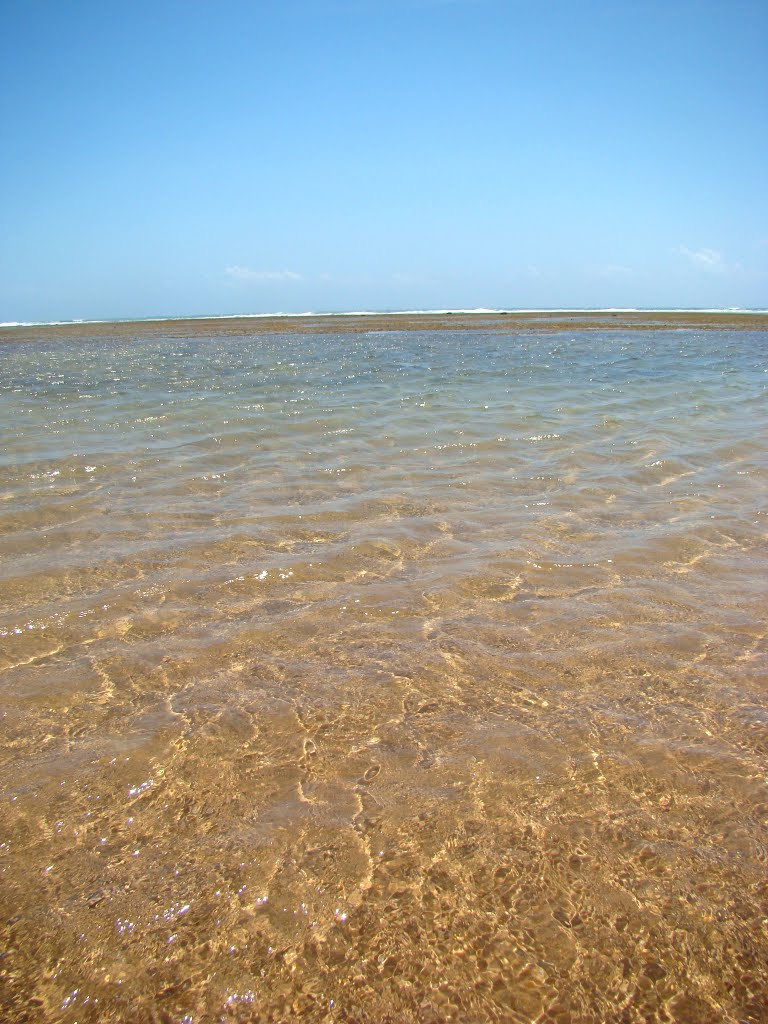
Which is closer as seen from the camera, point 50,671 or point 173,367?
point 50,671

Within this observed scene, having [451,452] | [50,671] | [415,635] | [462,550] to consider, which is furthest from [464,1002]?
[451,452]

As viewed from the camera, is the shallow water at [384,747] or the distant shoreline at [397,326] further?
the distant shoreline at [397,326]

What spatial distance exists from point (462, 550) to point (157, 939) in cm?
288

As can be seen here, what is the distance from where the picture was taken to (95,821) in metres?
2.03

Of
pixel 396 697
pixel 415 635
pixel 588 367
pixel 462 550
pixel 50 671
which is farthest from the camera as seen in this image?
pixel 588 367

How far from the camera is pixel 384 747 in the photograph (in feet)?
7.77

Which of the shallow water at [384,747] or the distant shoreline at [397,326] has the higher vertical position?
the distant shoreline at [397,326]

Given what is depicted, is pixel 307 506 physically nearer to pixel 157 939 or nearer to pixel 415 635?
pixel 415 635

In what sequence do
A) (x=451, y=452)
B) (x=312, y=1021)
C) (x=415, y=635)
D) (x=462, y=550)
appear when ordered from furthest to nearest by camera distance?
(x=451, y=452)
(x=462, y=550)
(x=415, y=635)
(x=312, y=1021)

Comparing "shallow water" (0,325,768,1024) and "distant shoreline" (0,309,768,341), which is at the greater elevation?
"distant shoreline" (0,309,768,341)

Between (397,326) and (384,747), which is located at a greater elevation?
(397,326)

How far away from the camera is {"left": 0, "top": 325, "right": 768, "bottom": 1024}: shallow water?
1604mm

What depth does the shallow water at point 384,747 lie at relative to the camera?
1.60 metres

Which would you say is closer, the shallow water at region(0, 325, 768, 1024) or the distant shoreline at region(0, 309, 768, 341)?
the shallow water at region(0, 325, 768, 1024)
